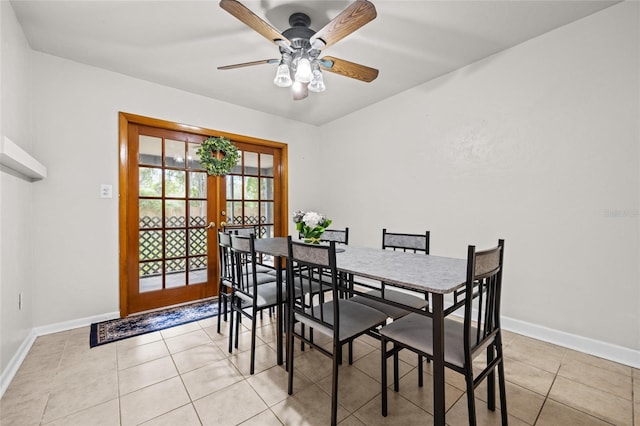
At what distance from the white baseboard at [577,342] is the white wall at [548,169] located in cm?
4

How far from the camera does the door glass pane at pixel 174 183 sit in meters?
3.09

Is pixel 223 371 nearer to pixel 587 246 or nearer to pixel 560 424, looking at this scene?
pixel 560 424

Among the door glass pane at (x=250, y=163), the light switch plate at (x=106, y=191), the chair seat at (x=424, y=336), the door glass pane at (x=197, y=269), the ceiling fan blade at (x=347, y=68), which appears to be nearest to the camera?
the chair seat at (x=424, y=336)

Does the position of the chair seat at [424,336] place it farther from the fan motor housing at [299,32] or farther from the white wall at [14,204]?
the white wall at [14,204]

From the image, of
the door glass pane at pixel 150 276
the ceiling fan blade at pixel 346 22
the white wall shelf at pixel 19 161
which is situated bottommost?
the door glass pane at pixel 150 276

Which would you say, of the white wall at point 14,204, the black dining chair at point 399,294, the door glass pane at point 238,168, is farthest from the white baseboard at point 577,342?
the white wall at point 14,204

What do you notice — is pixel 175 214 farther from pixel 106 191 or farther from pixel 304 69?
pixel 304 69

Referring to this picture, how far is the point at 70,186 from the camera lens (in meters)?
2.51

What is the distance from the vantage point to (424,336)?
1329 millimetres

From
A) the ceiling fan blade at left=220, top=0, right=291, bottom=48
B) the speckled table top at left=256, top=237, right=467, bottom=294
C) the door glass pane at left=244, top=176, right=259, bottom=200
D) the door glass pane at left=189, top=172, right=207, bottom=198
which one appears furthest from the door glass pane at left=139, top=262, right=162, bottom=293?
the ceiling fan blade at left=220, top=0, right=291, bottom=48

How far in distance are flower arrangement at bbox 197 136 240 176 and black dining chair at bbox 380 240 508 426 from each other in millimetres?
2731

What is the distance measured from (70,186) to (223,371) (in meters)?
2.25

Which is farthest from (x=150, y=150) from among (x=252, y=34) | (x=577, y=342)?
(x=577, y=342)

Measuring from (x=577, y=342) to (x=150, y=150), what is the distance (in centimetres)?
435
